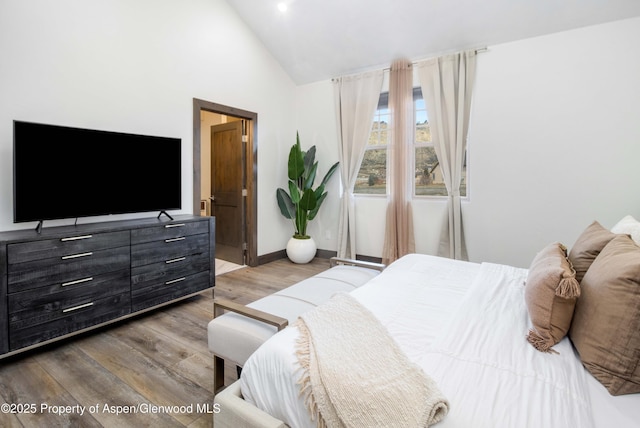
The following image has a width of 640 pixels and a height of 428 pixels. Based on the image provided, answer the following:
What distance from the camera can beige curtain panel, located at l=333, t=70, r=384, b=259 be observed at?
4.32 metres

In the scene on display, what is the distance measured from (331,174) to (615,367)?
3.93m

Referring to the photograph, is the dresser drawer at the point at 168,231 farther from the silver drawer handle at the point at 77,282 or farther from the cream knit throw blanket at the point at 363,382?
the cream knit throw blanket at the point at 363,382

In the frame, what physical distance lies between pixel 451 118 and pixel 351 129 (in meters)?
1.34

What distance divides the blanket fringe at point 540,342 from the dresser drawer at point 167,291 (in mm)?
2758

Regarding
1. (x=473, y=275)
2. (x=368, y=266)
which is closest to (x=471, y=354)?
(x=473, y=275)

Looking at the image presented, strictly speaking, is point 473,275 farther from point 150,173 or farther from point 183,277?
point 150,173

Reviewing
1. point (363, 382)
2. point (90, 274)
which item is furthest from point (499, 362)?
point (90, 274)

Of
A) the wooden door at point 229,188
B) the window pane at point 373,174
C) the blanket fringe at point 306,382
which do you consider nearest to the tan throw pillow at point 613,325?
the blanket fringe at point 306,382

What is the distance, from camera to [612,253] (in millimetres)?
1220

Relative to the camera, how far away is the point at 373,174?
14.8ft

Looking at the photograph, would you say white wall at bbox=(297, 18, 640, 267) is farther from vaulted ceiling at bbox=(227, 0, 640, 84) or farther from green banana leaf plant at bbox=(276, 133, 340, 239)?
green banana leaf plant at bbox=(276, 133, 340, 239)

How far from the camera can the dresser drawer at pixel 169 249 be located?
265 centimetres

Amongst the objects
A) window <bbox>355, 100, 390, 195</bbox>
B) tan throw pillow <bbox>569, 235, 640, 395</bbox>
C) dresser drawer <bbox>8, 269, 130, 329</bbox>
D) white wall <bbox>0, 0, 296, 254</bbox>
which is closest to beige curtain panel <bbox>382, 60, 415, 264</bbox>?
window <bbox>355, 100, 390, 195</bbox>

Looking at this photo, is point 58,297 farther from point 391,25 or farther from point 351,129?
point 391,25
